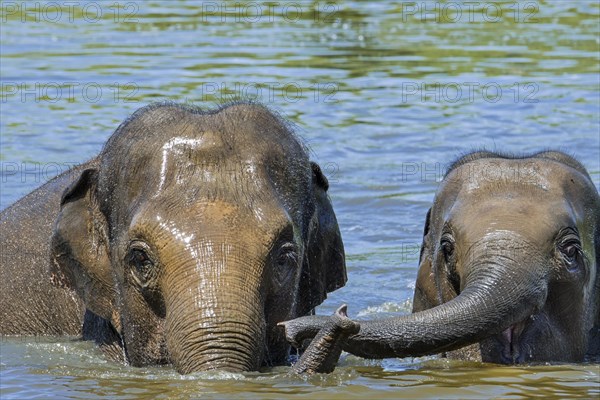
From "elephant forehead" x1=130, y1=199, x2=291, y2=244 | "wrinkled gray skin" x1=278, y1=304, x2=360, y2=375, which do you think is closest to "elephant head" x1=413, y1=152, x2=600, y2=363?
"wrinkled gray skin" x1=278, y1=304, x2=360, y2=375

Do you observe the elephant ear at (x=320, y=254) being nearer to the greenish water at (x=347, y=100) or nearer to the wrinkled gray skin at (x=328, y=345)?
the greenish water at (x=347, y=100)

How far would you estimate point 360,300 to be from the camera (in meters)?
14.4

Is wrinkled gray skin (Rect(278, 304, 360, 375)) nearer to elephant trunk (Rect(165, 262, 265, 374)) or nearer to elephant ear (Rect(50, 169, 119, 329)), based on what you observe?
elephant trunk (Rect(165, 262, 265, 374))

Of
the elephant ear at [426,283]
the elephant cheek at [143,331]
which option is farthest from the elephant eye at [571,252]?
the elephant cheek at [143,331]

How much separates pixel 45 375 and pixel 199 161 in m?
1.81

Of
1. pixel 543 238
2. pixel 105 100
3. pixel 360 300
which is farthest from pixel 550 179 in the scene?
pixel 105 100

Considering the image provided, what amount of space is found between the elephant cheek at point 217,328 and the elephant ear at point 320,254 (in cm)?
125

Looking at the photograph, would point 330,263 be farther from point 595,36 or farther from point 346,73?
point 595,36

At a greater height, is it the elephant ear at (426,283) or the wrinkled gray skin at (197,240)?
the wrinkled gray skin at (197,240)

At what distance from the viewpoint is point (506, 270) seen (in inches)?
372

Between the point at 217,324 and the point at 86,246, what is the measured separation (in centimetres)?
154

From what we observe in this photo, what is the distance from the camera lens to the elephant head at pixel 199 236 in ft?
28.3

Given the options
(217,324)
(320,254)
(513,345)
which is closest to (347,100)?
(320,254)

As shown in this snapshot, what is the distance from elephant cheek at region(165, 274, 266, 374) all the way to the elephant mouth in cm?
200
